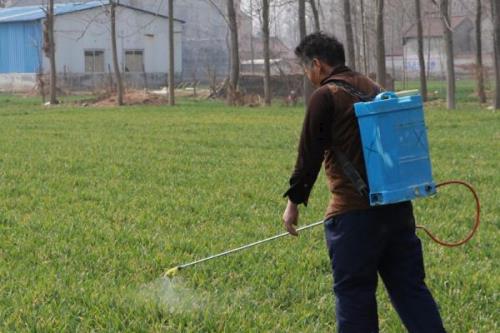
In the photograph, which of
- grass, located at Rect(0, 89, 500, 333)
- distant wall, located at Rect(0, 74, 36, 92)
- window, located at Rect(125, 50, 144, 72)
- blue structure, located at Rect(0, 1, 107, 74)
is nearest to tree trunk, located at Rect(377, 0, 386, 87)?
grass, located at Rect(0, 89, 500, 333)

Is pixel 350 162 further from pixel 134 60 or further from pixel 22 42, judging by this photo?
pixel 134 60

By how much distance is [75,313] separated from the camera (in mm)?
5051

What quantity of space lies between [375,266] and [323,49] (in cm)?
113

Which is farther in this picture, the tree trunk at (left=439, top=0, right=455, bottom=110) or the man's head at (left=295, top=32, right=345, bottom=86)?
the tree trunk at (left=439, top=0, right=455, bottom=110)

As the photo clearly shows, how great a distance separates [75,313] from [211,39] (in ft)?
213

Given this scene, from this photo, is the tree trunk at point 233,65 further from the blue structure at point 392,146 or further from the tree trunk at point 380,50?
the blue structure at point 392,146

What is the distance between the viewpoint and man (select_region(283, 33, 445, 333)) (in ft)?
13.2

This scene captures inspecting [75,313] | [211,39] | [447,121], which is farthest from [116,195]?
[211,39]

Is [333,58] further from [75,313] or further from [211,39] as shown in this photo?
[211,39]

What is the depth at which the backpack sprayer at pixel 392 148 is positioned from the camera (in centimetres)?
389

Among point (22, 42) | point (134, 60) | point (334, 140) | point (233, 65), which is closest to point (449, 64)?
point (233, 65)

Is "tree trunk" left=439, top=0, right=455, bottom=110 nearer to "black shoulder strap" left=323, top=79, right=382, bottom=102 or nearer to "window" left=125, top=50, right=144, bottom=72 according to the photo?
"black shoulder strap" left=323, top=79, right=382, bottom=102

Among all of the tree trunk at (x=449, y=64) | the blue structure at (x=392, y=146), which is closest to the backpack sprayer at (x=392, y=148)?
the blue structure at (x=392, y=146)

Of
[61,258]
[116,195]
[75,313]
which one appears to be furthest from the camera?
[116,195]
